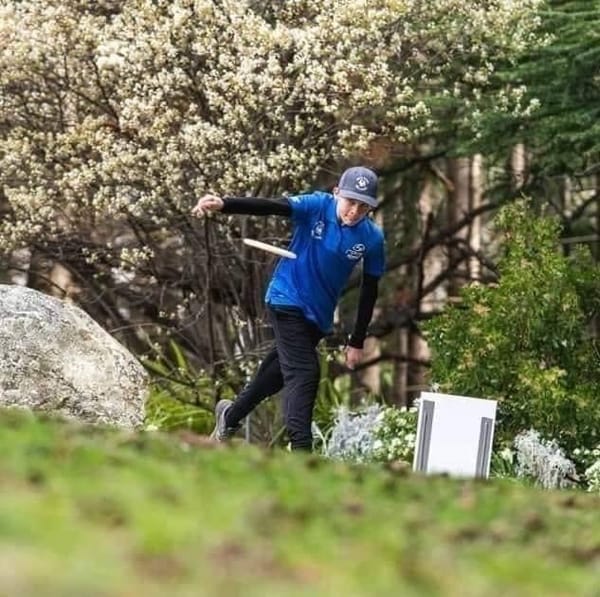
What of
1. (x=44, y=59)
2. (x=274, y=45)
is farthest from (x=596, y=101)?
(x=44, y=59)

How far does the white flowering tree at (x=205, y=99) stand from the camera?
31.4 feet

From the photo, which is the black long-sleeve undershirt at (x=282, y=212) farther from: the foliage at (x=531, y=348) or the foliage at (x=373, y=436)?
the foliage at (x=531, y=348)

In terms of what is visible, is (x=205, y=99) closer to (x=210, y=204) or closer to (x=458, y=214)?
(x=210, y=204)

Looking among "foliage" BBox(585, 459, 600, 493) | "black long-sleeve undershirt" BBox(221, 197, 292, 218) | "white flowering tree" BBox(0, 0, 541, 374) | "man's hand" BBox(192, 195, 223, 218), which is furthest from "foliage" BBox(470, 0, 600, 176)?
"man's hand" BBox(192, 195, 223, 218)

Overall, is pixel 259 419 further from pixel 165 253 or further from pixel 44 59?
pixel 44 59

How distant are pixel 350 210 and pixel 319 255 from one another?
13.1 inches

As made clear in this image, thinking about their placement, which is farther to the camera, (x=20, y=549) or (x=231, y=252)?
(x=231, y=252)

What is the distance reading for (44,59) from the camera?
10078 millimetres

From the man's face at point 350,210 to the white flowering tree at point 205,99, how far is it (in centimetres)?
170

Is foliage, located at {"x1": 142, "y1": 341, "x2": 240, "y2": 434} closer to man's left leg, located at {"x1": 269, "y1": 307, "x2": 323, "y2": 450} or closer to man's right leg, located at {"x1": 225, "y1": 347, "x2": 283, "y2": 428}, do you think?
man's right leg, located at {"x1": 225, "y1": 347, "x2": 283, "y2": 428}

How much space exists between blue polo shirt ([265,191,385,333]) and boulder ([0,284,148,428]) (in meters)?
1.23

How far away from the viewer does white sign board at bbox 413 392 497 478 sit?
8.19 metres

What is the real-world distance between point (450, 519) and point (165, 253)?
718 cm

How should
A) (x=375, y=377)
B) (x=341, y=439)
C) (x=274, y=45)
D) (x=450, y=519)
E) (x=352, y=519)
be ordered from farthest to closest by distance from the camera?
1. (x=375, y=377)
2. (x=341, y=439)
3. (x=274, y=45)
4. (x=450, y=519)
5. (x=352, y=519)
